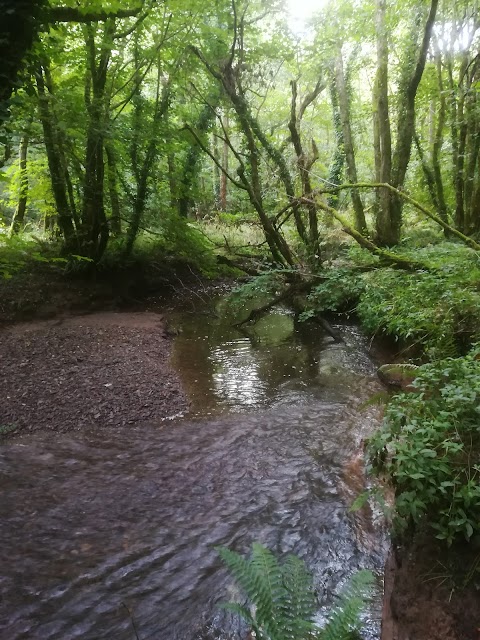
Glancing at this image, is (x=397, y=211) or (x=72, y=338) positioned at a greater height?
(x=397, y=211)

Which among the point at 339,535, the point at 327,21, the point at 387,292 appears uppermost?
the point at 327,21

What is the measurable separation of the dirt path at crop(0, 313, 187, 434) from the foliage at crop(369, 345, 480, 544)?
11.8 feet

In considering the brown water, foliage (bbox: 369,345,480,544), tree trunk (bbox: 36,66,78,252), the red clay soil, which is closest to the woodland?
tree trunk (bbox: 36,66,78,252)

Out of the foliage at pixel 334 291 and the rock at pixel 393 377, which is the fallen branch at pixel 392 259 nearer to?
the foliage at pixel 334 291

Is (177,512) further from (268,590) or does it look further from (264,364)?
(264,364)

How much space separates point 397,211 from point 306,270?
4.42 m

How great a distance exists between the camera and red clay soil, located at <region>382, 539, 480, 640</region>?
235 centimetres

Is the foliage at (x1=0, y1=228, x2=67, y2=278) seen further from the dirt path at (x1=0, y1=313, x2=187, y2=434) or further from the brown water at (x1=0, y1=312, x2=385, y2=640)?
the brown water at (x1=0, y1=312, x2=385, y2=640)

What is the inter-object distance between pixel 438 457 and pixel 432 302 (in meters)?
4.48

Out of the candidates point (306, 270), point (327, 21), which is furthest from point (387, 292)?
point (327, 21)

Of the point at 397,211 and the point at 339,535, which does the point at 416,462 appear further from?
the point at 397,211

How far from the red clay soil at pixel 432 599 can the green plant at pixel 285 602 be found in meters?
0.32

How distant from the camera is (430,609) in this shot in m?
2.50

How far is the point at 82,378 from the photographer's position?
21.7 feet
